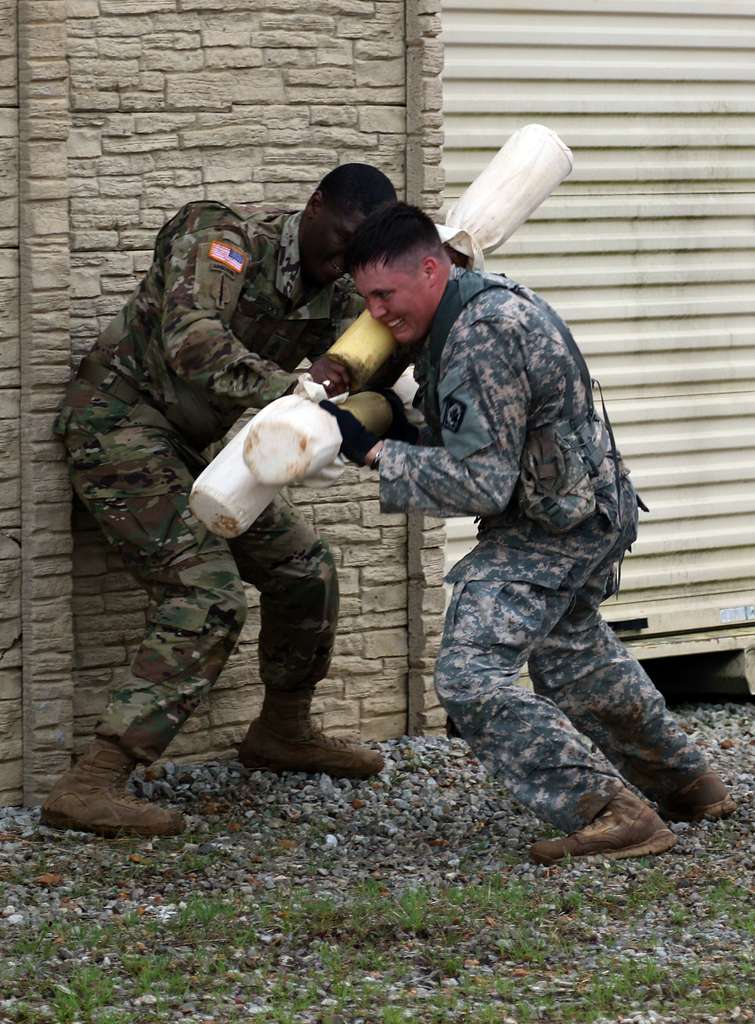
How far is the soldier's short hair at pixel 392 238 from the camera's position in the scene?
15.2 ft

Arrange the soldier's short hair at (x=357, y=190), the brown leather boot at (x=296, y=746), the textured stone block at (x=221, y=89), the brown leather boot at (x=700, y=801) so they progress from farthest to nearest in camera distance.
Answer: the brown leather boot at (x=296, y=746)
the textured stone block at (x=221, y=89)
the brown leather boot at (x=700, y=801)
the soldier's short hair at (x=357, y=190)

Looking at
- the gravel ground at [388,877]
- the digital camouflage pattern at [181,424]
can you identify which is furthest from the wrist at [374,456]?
the gravel ground at [388,877]

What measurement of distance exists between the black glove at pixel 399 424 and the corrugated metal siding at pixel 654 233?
161 cm

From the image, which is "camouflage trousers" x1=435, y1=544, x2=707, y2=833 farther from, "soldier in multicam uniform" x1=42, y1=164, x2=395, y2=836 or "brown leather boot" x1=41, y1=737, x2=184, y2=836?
"brown leather boot" x1=41, y1=737, x2=184, y2=836

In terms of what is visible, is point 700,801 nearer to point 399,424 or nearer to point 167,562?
point 399,424

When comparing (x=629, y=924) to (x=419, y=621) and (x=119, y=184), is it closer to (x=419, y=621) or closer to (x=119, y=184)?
(x=419, y=621)

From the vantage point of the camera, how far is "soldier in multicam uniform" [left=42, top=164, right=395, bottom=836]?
4.99 meters

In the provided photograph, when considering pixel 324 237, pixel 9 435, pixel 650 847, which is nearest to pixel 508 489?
pixel 324 237

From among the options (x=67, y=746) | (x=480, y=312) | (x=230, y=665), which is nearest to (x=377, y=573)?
(x=230, y=665)

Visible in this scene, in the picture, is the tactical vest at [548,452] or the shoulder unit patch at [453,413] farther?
the tactical vest at [548,452]

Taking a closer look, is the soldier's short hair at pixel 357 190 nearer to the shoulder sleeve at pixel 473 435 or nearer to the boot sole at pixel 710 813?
the shoulder sleeve at pixel 473 435

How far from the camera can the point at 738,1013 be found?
3729mm

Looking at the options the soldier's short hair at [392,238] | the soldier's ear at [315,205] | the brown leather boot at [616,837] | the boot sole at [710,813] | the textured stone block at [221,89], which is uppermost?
the textured stone block at [221,89]

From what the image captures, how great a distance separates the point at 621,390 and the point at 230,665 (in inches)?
79.1
